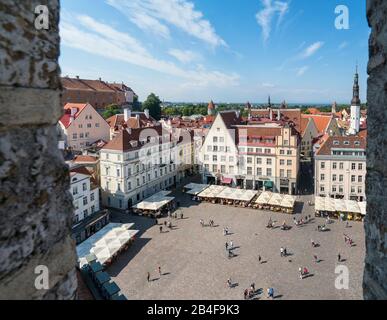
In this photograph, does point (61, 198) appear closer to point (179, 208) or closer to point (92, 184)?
point (92, 184)

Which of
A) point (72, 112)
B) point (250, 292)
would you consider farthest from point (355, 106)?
point (72, 112)

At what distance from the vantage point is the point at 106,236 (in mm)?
24578

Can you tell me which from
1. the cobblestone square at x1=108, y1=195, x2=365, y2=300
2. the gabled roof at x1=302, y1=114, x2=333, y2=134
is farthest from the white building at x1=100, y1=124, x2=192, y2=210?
the gabled roof at x1=302, y1=114, x2=333, y2=134

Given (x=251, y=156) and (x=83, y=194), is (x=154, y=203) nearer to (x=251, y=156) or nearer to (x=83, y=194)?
(x=83, y=194)

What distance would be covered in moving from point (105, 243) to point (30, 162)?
2283cm

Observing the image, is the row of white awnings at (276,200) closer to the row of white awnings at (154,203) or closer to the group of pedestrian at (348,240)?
the group of pedestrian at (348,240)

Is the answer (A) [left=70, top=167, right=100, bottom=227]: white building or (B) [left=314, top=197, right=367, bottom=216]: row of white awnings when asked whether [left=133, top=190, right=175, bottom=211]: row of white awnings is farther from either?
(B) [left=314, top=197, right=367, bottom=216]: row of white awnings

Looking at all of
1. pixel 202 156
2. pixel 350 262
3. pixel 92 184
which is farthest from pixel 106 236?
pixel 202 156

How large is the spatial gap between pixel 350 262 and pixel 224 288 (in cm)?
921

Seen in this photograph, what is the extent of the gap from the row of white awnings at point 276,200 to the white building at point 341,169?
15.8 ft

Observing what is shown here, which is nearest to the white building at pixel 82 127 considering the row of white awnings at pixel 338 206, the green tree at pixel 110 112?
the green tree at pixel 110 112

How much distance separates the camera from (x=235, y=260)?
23.5m

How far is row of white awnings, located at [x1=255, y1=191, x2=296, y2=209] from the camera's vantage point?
107 ft

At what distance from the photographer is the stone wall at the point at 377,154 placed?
8.59 feet
